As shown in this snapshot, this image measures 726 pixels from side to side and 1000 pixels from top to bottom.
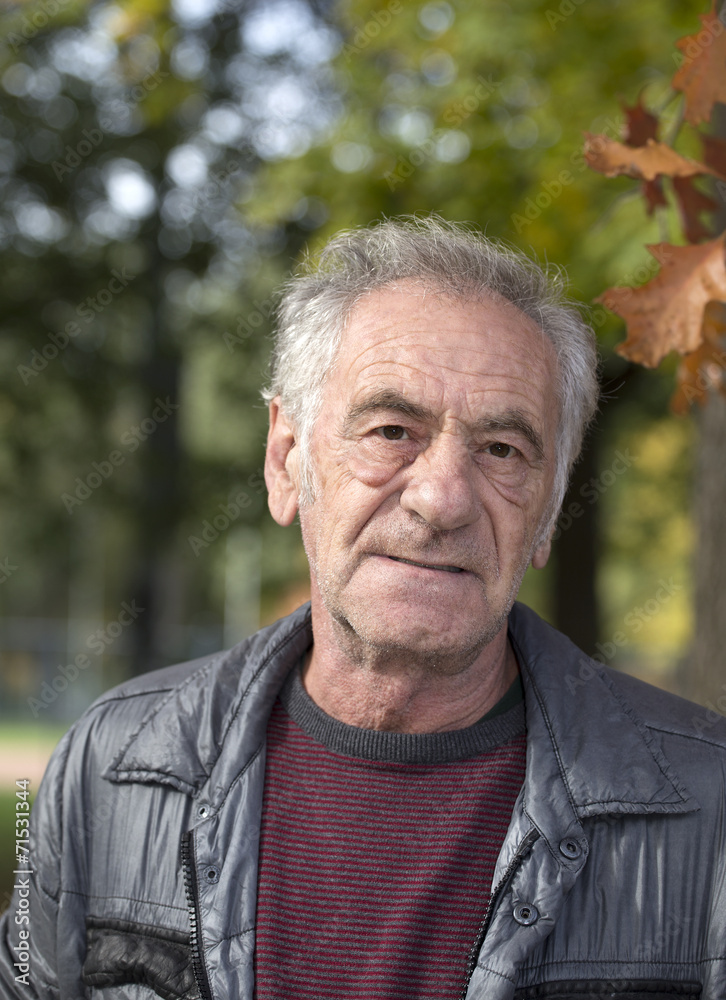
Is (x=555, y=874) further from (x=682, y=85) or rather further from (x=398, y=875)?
(x=682, y=85)

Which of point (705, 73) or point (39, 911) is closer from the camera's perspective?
point (705, 73)

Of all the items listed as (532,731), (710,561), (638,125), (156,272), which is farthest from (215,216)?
(532,731)

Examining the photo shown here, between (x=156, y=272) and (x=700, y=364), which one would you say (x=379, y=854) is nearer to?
(x=700, y=364)

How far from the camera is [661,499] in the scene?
1753 cm

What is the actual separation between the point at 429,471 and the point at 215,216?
428 inches

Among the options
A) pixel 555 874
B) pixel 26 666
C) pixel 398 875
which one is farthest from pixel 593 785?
pixel 26 666

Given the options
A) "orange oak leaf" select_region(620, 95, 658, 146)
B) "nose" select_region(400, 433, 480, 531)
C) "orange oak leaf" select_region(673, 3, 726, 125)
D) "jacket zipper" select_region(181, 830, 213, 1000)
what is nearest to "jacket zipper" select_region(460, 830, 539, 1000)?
"jacket zipper" select_region(181, 830, 213, 1000)

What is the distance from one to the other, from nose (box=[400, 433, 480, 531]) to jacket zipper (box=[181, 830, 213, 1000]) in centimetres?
80

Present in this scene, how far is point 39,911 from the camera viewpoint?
2326mm

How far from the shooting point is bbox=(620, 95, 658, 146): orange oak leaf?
8.32ft

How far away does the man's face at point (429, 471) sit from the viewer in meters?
2.11

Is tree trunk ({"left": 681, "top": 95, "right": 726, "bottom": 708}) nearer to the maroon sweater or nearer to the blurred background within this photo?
the blurred background

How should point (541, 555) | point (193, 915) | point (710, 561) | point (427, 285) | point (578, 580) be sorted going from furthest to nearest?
1. point (578, 580)
2. point (710, 561)
3. point (541, 555)
4. point (427, 285)
5. point (193, 915)

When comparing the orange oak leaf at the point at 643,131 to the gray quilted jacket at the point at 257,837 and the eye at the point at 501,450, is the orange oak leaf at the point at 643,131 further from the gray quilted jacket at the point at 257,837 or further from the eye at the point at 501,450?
the gray quilted jacket at the point at 257,837
